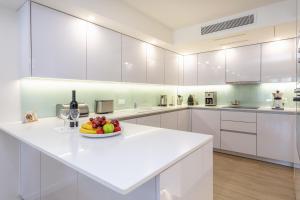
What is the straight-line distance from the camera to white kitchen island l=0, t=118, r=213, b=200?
729 mm

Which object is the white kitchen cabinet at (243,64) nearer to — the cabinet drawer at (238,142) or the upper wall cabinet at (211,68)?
the upper wall cabinet at (211,68)

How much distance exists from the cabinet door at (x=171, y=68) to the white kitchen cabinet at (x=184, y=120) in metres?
0.70

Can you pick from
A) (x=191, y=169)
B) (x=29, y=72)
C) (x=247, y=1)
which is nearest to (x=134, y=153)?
(x=191, y=169)

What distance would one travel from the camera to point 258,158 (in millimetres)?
2994

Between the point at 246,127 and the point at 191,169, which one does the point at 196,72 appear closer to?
the point at 246,127

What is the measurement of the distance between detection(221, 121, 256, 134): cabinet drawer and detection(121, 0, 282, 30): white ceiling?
1859 mm

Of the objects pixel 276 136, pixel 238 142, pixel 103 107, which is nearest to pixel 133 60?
pixel 103 107

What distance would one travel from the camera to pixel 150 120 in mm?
2730

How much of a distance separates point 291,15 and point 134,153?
2.81 m

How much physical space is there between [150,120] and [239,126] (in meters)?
1.66

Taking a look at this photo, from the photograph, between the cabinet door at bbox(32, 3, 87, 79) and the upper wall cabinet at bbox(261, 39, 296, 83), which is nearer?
the cabinet door at bbox(32, 3, 87, 79)

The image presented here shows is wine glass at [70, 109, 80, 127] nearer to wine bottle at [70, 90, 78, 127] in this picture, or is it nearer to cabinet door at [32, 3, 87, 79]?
wine bottle at [70, 90, 78, 127]

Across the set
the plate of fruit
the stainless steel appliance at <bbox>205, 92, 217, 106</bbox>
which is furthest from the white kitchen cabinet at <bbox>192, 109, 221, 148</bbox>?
the plate of fruit

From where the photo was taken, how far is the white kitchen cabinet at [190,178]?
2.76 ft
